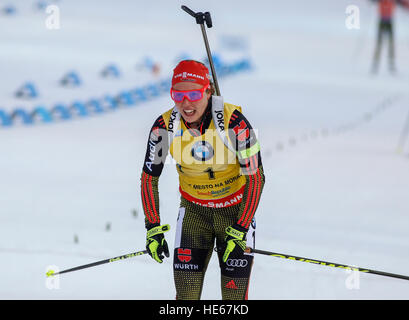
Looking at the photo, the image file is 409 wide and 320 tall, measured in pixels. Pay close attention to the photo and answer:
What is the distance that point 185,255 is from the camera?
12.9 feet

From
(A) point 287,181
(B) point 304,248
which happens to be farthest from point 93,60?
(B) point 304,248

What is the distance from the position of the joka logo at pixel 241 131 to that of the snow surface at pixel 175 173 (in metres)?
1.68

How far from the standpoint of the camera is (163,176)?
9.36m

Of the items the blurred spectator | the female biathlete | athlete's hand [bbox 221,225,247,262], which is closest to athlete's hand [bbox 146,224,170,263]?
the female biathlete

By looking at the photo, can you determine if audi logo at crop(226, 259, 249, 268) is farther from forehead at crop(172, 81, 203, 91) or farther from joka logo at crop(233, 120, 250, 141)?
forehead at crop(172, 81, 203, 91)

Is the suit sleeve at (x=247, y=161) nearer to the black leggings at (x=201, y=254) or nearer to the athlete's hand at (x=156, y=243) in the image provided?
the black leggings at (x=201, y=254)

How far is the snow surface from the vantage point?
549 cm

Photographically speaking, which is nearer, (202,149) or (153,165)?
(202,149)

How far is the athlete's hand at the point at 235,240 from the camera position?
3.80m

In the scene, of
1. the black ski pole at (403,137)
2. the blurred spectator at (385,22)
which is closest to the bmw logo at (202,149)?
the black ski pole at (403,137)

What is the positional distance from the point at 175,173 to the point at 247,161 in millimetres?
5886

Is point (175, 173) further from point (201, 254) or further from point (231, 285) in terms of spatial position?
point (231, 285)

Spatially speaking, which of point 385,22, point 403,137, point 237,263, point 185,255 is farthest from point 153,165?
point 385,22
